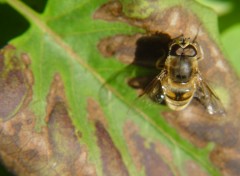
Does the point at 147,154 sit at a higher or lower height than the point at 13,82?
lower

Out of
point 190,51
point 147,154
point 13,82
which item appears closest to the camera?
point 13,82

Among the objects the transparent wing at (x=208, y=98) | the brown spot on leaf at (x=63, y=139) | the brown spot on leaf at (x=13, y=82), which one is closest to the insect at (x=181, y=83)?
the transparent wing at (x=208, y=98)

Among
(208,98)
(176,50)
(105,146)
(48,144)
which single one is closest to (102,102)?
(105,146)

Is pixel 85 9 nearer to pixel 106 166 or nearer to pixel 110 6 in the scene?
pixel 110 6

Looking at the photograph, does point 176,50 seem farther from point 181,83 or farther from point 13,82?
point 13,82

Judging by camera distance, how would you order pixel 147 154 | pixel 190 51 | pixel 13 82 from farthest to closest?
pixel 147 154 → pixel 190 51 → pixel 13 82

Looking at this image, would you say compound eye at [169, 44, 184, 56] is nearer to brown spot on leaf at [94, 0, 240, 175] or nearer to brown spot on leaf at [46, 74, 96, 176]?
brown spot on leaf at [94, 0, 240, 175]

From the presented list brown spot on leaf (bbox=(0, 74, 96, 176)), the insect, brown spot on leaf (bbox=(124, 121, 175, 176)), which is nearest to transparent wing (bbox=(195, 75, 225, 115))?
the insect
